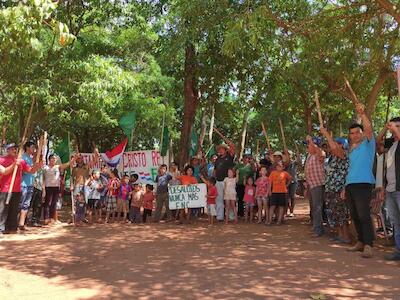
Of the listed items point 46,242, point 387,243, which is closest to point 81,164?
point 46,242

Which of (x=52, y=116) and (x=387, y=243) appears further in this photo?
(x=52, y=116)

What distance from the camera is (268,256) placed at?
6812mm

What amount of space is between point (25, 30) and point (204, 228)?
6253mm

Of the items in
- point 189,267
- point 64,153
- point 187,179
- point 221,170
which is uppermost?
point 64,153

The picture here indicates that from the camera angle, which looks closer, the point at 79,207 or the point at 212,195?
the point at 79,207

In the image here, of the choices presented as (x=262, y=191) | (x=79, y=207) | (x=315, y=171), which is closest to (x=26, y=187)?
(x=79, y=207)

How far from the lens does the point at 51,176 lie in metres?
10.8

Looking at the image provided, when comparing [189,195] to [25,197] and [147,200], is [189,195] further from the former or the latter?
[25,197]

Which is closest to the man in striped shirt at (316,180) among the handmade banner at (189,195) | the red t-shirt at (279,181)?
the red t-shirt at (279,181)

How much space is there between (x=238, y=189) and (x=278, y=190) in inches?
64.5

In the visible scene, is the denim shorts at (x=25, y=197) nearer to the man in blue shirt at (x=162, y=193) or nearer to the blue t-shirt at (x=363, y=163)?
the man in blue shirt at (x=162, y=193)

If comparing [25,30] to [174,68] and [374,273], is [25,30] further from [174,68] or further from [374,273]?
[174,68]

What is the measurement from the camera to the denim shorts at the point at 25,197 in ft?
31.2

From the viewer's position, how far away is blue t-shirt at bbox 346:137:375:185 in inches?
265
